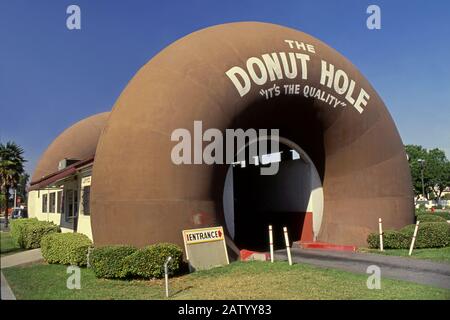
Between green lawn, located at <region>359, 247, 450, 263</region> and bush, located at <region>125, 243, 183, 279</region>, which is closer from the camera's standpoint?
bush, located at <region>125, 243, 183, 279</region>

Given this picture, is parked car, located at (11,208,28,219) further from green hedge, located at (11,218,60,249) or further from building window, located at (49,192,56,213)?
green hedge, located at (11,218,60,249)

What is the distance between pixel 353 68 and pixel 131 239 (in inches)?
348

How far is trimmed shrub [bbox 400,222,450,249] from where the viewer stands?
12711 mm

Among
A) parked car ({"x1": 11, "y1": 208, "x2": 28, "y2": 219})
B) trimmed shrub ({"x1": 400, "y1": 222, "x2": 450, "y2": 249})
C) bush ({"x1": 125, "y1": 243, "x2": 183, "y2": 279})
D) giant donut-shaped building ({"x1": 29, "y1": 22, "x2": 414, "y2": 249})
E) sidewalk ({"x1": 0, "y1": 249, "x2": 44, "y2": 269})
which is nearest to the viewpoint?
bush ({"x1": 125, "y1": 243, "x2": 183, "y2": 279})

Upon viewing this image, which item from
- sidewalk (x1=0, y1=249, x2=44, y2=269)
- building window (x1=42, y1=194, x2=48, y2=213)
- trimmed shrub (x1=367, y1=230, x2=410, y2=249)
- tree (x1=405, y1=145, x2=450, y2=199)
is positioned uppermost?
tree (x1=405, y1=145, x2=450, y2=199)

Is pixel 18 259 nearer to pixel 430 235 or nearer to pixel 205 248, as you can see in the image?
pixel 205 248

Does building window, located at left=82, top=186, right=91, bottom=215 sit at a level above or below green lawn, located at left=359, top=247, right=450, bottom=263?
above

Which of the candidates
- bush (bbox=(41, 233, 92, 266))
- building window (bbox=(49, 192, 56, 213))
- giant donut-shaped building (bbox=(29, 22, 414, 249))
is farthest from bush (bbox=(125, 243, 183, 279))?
building window (bbox=(49, 192, 56, 213))

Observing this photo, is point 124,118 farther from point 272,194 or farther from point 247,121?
point 272,194

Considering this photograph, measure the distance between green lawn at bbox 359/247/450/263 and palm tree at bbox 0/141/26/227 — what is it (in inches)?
1217

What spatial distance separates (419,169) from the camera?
6694 centimetres

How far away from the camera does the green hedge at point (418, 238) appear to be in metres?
12.6

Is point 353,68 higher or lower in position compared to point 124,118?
higher

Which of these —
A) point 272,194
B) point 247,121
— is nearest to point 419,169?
point 272,194
